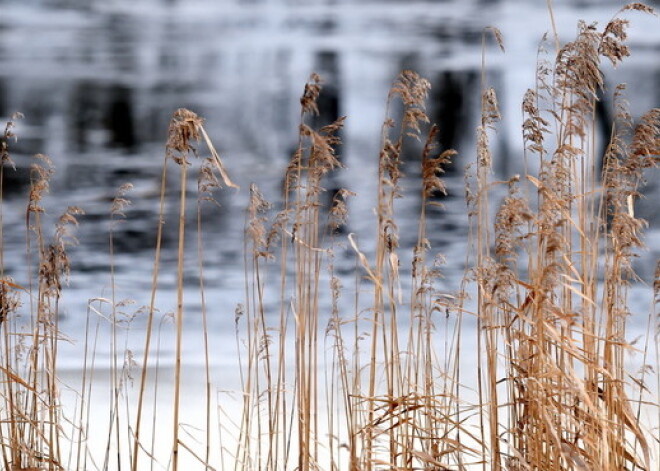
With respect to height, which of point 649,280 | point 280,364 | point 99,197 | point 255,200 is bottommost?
point 280,364

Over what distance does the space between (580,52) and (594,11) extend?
4.10m

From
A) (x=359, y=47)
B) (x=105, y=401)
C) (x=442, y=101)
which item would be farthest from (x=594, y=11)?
(x=105, y=401)

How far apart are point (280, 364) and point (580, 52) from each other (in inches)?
38.4

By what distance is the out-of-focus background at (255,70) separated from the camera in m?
5.25

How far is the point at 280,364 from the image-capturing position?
6.81 ft

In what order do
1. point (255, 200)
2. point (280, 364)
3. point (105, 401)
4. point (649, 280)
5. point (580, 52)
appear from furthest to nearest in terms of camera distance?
point (649, 280)
point (105, 401)
point (280, 364)
point (255, 200)
point (580, 52)

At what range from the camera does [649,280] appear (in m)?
4.82

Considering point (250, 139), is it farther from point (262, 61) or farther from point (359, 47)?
point (359, 47)

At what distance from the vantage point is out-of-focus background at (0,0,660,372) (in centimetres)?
525

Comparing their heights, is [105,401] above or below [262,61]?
below

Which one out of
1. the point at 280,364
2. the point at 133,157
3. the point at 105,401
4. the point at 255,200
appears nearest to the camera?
the point at 255,200

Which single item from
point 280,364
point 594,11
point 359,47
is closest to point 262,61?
point 359,47

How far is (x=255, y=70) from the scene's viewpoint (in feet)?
17.9

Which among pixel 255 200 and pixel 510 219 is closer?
pixel 510 219
